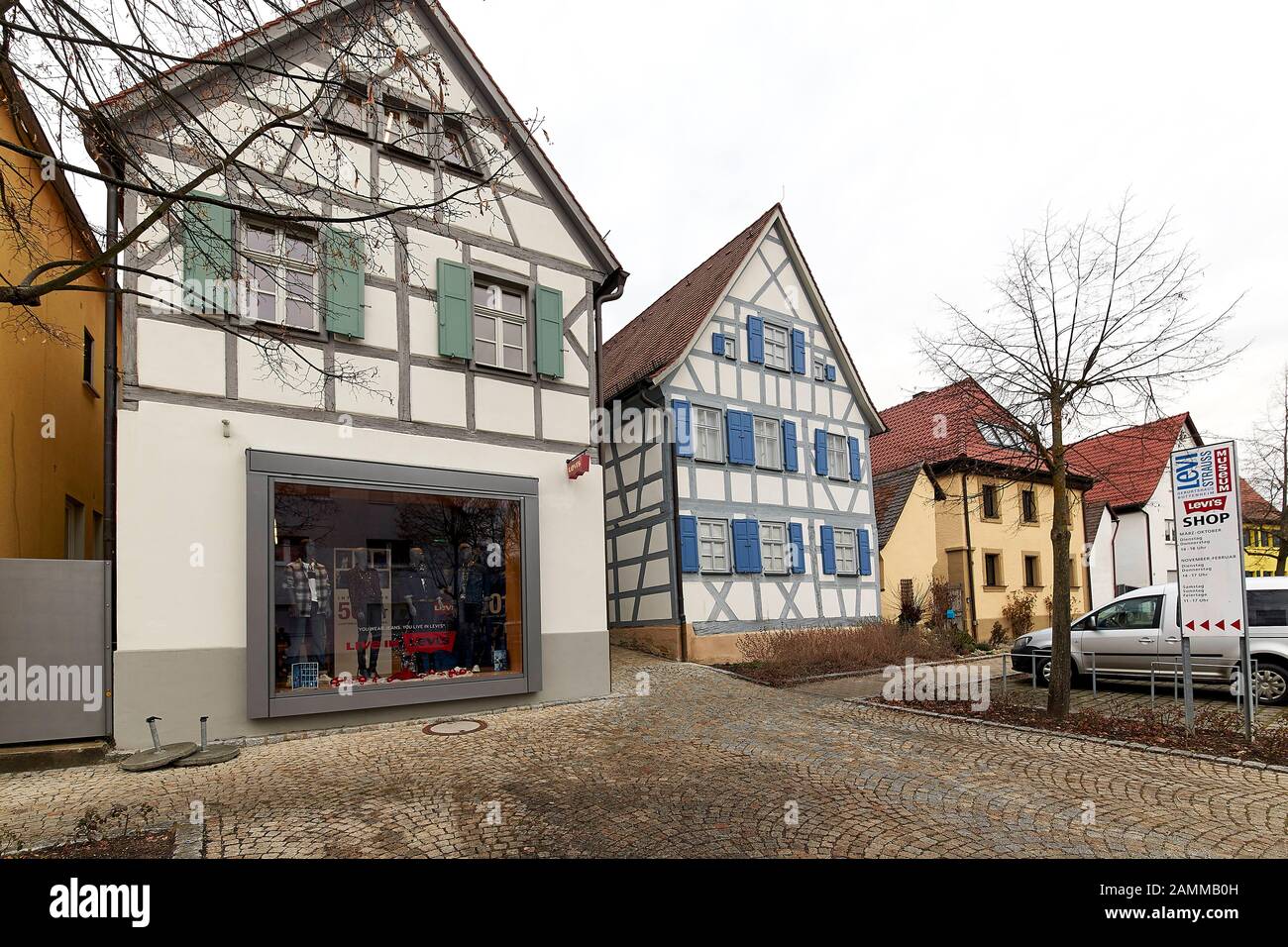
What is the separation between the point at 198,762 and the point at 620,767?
4.01 metres

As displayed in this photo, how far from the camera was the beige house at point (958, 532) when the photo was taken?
22.7 meters

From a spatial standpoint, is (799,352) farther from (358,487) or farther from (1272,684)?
(358,487)

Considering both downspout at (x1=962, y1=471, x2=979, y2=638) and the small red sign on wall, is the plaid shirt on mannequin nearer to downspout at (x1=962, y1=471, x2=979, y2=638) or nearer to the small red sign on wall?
the small red sign on wall

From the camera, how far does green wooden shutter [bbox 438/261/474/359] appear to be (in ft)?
34.8

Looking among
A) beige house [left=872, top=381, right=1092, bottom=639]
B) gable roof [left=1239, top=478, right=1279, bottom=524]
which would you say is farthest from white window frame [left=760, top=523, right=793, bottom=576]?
gable roof [left=1239, top=478, right=1279, bottom=524]

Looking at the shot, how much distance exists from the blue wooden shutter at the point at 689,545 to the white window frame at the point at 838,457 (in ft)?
16.2

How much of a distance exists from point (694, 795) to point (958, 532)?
65.2 feet

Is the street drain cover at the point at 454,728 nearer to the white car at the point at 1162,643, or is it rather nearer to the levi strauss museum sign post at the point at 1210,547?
the white car at the point at 1162,643

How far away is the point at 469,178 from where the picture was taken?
11.4 metres

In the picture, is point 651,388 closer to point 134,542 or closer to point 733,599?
point 733,599

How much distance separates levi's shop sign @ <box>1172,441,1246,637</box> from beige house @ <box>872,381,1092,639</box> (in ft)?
39.4

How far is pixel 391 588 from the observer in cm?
1041
